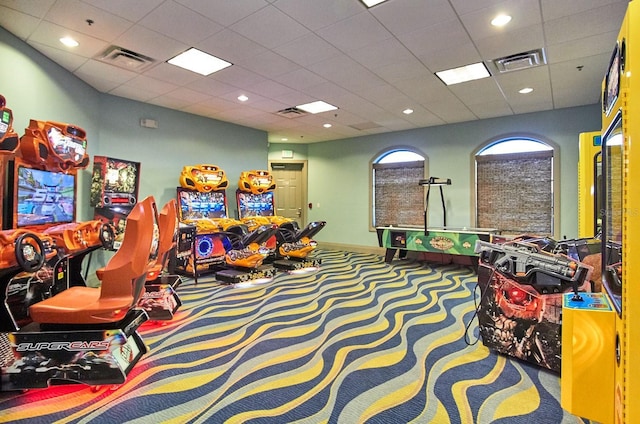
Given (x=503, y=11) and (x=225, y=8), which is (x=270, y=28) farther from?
(x=503, y=11)

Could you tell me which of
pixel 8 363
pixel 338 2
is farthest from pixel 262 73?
pixel 8 363

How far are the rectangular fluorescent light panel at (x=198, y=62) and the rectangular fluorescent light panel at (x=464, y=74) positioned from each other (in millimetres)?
2725

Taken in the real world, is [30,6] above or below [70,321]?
above

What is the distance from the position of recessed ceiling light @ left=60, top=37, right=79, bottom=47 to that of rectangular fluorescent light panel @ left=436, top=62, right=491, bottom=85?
4084 millimetres

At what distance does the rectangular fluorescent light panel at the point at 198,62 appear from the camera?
3.86 metres

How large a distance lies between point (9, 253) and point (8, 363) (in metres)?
0.69

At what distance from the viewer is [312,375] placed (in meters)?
2.37

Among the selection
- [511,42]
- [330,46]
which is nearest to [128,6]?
[330,46]

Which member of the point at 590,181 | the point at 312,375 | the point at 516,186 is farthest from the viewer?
the point at 516,186

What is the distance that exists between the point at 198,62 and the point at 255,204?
309cm

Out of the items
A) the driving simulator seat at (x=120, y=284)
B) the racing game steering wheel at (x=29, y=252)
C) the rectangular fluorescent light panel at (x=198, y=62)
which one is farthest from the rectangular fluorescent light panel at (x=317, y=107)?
the racing game steering wheel at (x=29, y=252)

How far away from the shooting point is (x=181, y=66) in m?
4.15

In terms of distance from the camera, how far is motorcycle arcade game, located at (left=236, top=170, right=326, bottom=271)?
597cm

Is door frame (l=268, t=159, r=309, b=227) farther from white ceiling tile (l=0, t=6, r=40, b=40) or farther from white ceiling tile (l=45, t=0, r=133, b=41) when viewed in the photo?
white ceiling tile (l=0, t=6, r=40, b=40)
